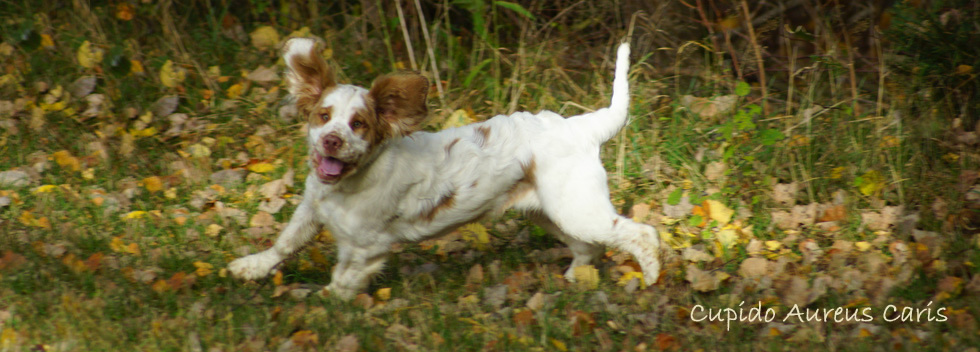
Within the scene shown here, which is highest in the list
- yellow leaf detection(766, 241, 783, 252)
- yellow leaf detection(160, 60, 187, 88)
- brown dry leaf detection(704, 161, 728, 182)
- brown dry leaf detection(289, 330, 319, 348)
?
yellow leaf detection(160, 60, 187, 88)

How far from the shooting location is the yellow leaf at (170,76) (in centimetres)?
600

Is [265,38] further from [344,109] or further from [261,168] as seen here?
[344,109]

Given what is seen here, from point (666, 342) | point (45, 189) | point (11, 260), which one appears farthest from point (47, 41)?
point (666, 342)

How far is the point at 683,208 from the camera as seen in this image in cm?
512

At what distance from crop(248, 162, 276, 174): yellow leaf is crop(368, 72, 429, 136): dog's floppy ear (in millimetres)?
1961

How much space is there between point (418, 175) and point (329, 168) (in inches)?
18.5

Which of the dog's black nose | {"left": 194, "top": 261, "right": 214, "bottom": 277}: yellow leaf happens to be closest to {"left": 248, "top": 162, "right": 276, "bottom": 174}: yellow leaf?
{"left": 194, "top": 261, "right": 214, "bottom": 277}: yellow leaf

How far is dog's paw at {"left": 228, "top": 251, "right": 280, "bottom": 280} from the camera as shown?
3988 mm

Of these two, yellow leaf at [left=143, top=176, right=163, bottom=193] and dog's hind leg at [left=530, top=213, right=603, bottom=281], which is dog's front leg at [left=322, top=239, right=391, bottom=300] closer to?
dog's hind leg at [left=530, top=213, right=603, bottom=281]

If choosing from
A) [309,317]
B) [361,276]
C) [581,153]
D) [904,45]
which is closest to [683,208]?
[581,153]

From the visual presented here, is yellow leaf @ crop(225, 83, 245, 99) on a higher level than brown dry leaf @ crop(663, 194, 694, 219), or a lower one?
higher

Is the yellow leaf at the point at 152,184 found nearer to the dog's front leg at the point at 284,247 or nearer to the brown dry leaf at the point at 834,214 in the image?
the dog's front leg at the point at 284,247

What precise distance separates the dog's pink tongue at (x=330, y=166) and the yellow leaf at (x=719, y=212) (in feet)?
7.87

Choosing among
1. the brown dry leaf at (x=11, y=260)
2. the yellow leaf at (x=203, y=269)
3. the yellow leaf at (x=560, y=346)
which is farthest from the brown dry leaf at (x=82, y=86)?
the yellow leaf at (x=560, y=346)
